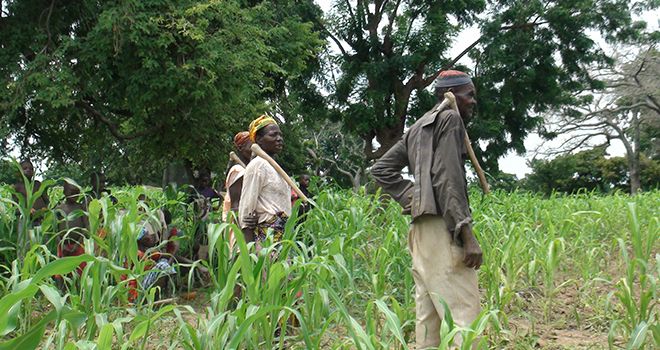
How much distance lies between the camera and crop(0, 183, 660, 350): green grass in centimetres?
240

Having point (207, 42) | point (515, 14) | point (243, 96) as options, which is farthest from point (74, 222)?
point (515, 14)

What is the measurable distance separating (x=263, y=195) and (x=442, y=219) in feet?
4.56

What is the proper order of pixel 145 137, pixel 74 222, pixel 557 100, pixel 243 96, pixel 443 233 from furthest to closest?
pixel 557 100, pixel 145 137, pixel 243 96, pixel 74 222, pixel 443 233

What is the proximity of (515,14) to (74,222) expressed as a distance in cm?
1225

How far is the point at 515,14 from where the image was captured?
1502 centimetres

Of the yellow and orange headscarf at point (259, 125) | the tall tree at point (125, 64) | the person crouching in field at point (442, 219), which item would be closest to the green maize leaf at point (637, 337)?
the person crouching in field at point (442, 219)

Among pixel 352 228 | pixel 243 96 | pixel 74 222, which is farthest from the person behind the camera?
pixel 243 96

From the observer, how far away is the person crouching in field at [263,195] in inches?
148

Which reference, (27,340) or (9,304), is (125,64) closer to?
(9,304)

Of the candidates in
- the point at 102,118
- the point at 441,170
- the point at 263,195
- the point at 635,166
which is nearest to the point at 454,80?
the point at 441,170

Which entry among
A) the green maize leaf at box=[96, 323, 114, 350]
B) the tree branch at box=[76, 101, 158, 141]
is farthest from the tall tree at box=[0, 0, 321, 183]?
the green maize leaf at box=[96, 323, 114, 350]

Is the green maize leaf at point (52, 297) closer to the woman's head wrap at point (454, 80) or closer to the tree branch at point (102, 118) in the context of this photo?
the woman's head wrap at point (454, 80)

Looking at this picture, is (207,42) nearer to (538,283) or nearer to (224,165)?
(224,165)

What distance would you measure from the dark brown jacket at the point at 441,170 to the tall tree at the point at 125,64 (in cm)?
406
